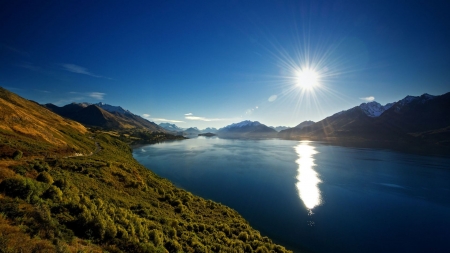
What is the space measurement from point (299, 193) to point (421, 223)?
23993 mm

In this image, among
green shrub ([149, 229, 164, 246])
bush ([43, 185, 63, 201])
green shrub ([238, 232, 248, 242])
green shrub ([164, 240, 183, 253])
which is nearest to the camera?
green shrub ([149, 229, 164, 246])

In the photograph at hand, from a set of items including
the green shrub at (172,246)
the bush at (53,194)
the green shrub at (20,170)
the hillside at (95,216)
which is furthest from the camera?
the green shrub at (20,170)

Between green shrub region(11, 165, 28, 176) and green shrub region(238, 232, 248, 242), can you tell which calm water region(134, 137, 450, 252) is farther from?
green shrub region(11, 165, 28, 176)

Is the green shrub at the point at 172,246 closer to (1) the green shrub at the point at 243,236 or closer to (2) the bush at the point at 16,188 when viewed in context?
(1) the green shrub at the point at 243,236

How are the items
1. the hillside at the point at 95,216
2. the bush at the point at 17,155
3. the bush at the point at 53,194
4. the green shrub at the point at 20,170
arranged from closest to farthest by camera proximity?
the hillside at the point at 95,216 → the bush at the point at 53,194 → the green shrub at the point at 20,170 → the bush at the point at 17,155

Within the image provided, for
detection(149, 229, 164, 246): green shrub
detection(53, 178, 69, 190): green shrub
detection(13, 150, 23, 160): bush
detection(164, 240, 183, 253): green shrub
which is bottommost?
detection(164, 240, 183, 253): green shrub

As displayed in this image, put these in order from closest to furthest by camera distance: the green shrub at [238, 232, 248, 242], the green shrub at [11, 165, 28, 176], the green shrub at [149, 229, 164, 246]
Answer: the green shrub at [149, 229, 164, 246] < the green shrub at [11, 165, 28, 176] < the green shrub at [238, 232, 248, 242]

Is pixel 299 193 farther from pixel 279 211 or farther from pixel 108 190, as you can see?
pixel 108 190

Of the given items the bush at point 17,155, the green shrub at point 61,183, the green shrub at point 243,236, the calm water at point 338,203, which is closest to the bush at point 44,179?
the green shrub at point 61,183

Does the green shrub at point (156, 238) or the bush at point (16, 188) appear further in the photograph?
the green shrub at point (156, 238)

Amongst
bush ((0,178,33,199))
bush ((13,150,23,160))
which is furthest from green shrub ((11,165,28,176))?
bush ((13,150,23,160))

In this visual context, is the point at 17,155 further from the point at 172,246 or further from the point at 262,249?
the point at 262,249

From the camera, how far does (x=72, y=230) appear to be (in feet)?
42.2

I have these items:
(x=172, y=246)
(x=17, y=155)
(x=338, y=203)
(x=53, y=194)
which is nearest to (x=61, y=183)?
(x=53, y=194)
